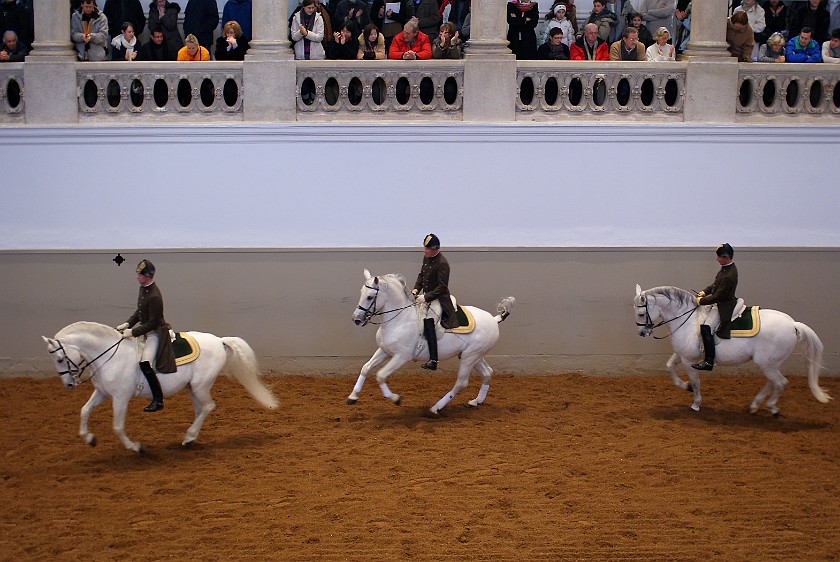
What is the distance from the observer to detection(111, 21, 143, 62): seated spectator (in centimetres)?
1681

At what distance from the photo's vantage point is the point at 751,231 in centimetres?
1642

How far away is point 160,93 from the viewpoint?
1659 cm

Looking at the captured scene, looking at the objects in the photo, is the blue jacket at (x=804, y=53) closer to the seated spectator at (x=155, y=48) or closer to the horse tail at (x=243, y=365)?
the seated spectator at (x=155, y=48)

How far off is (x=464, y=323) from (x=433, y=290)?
0.59 meters

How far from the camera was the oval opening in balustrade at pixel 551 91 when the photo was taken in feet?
54.1

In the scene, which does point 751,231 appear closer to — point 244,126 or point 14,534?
point 244,126

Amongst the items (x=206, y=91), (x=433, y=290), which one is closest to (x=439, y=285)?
(x=433, y=290)

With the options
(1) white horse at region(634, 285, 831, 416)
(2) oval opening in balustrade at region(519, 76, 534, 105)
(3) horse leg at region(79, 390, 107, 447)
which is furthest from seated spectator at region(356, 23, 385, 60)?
(3) horse leg at region(79, 390, 107, 447)

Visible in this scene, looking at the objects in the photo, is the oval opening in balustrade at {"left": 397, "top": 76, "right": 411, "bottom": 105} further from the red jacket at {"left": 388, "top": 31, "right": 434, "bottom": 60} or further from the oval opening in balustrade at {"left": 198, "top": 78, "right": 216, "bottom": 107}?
the oval opening in balustrade at {"left": 198, "top": 78, "right": 216, "bottom": 107}

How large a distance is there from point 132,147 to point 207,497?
21.4 feet

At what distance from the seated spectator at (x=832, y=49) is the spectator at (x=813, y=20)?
20.2 inches

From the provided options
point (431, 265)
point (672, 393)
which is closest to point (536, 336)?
point (672, 393)

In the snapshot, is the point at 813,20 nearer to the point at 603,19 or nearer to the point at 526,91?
the point at 603,19

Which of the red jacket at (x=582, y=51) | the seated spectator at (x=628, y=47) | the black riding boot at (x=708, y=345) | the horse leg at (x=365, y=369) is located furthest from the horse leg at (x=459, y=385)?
the seated spectator at (x=628, y=47)
